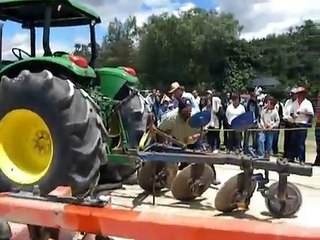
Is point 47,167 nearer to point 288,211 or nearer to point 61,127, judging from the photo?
point 61,127

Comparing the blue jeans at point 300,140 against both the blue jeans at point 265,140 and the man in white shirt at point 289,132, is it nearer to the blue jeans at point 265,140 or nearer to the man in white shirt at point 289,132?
the man in white shirt at point 289,132

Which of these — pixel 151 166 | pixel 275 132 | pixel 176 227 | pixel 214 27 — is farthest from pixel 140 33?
pixel 176 227

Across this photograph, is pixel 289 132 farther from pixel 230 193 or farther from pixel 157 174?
pixel 230 193

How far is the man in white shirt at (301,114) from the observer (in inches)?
367

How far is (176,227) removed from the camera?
8.26 feet

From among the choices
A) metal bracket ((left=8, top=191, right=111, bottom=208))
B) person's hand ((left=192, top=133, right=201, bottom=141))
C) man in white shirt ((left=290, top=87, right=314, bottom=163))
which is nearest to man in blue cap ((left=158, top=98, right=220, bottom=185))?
person's hand ((left=192, top=133, right=201, bottom=141))

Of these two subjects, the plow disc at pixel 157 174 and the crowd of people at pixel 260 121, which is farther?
the crowd of people at pixel 260 121

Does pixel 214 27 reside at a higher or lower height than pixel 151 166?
higher

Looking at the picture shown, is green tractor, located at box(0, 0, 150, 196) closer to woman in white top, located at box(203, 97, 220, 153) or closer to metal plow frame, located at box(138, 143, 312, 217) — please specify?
metal plow frame, located at box(138, 143, 312, 217)

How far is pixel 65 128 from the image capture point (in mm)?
4938

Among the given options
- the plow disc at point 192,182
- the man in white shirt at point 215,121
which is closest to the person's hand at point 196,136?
the plow disc at point 192,182

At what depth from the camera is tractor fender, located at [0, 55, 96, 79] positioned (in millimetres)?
5309

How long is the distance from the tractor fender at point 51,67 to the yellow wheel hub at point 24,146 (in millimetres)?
487

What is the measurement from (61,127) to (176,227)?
103 inches
